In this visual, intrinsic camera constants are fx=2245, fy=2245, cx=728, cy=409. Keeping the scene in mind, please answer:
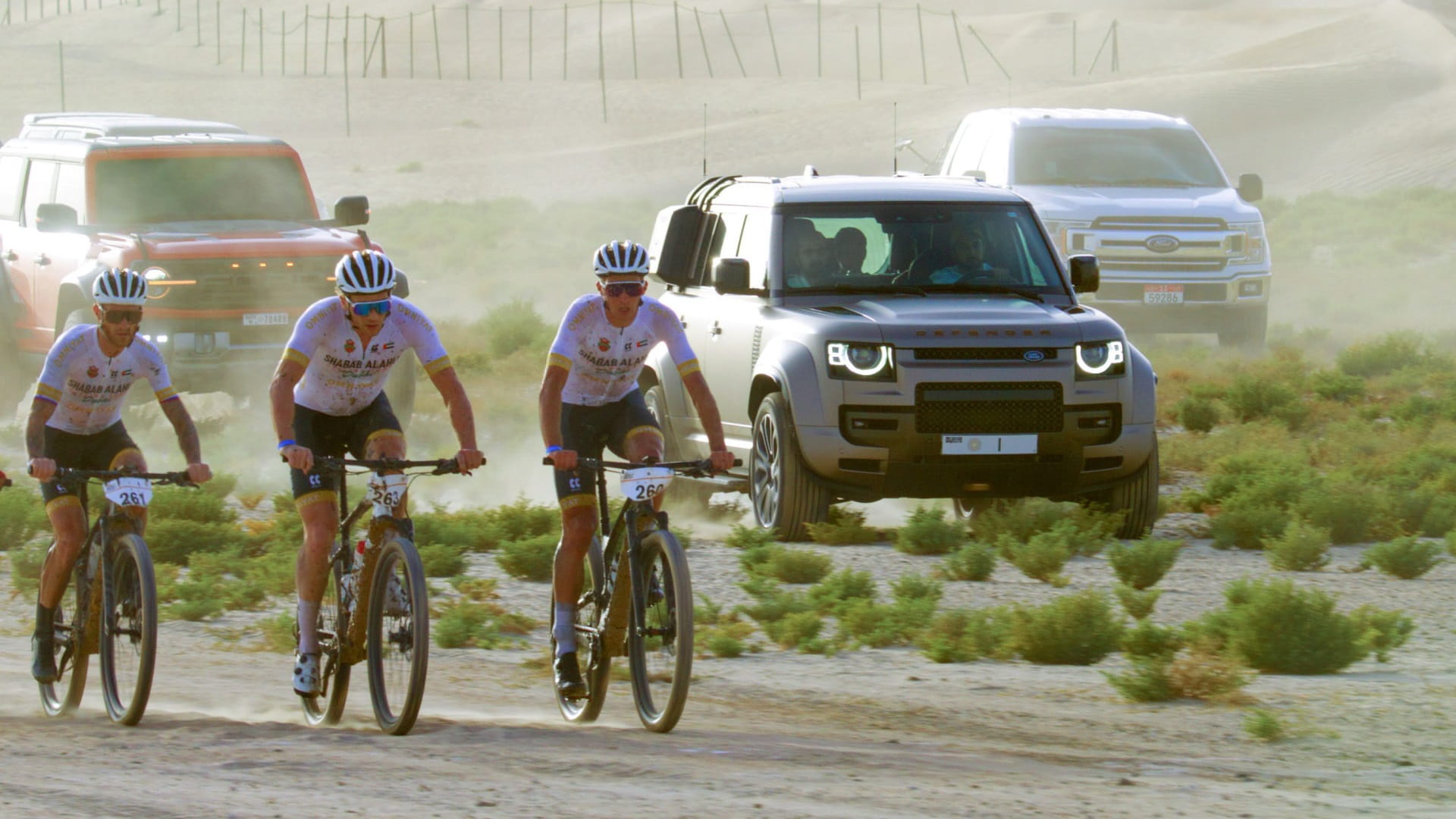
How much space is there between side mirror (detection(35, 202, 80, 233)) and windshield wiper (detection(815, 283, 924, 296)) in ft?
21.3

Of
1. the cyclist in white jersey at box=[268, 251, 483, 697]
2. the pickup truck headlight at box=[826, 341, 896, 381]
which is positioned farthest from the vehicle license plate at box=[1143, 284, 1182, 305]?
the cyclist in white jersey at box=[268, 251, 483, 697]

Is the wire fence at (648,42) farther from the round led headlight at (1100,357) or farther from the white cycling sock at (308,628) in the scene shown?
the white cycling sock at (308,628)

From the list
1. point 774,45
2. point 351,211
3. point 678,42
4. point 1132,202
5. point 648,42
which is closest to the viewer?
point 351,211

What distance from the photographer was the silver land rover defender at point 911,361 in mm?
11391

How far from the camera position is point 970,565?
37.8 feet

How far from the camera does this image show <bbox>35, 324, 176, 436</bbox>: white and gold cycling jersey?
8273 mm

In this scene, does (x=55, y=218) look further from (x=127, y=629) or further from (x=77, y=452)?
(x=127, y=629)

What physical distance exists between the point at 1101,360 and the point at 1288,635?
267cm

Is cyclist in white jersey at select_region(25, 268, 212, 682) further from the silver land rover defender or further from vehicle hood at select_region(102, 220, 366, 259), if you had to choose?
vehicle hood at select_region(102, 220, 366, 259)

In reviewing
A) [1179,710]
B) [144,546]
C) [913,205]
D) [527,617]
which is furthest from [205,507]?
[1179,710]

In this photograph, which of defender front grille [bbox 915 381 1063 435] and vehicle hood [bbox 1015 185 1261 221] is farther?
vehicle hood [bbox 1015 185 1261 221]

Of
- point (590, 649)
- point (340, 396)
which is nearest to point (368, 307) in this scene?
point (340, 396)

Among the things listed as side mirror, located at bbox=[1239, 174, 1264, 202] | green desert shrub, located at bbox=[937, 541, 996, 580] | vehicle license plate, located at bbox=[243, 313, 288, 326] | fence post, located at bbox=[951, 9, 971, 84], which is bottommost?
green desert shrub, located at bbox=[937, 541, 996, 580]

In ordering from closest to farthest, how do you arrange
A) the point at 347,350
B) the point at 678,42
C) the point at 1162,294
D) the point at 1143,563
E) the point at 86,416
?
the point at 347,350
the point at 86,416
the point at 1143,563
the point at 1162,294
the point at 678,42
